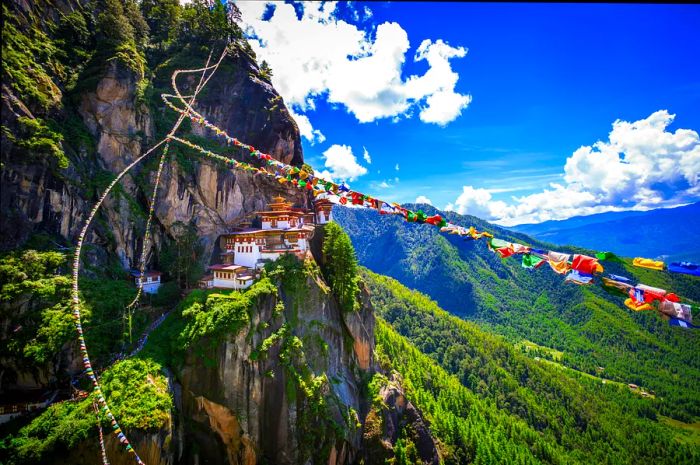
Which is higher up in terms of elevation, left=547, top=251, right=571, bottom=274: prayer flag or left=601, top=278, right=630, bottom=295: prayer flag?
left=547, top=251, right=571, bottom=274: prayer flag

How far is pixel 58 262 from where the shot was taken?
26250 mm

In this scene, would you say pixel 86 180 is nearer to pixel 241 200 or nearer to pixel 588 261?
pixel 241 200

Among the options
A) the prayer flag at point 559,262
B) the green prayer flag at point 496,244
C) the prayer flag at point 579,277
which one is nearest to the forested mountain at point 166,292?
the green prayer flag at point 496,244

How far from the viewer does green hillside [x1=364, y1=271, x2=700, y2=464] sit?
5977 centimetres

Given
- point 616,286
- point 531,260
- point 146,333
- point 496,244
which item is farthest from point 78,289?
point 616,286

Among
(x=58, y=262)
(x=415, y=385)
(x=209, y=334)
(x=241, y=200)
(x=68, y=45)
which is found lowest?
(x=415, y=385)

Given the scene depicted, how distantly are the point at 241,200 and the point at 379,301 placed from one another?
9276 centimetres

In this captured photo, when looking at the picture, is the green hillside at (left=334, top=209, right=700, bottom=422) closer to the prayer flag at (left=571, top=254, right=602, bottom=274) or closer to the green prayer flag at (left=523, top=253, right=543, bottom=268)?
the green prayer flag at (left=523, top=253, right=543, bottom=268)

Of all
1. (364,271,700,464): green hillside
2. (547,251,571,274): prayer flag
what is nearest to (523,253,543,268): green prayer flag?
(547,251,571,274): prayer flag

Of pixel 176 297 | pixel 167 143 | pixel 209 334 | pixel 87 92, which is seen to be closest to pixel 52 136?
pixel 87 92

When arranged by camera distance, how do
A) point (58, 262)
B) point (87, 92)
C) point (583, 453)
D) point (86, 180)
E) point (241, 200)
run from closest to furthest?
point (58, 262), point (86, 180), point (87, 92), point (241, 200), point (583, 453)

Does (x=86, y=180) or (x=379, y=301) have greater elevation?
(x=86, y=180)

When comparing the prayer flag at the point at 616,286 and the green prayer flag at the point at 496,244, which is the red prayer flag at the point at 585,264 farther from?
the green prayer flag at the point at 496,244

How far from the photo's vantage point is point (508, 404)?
85.9 metres
